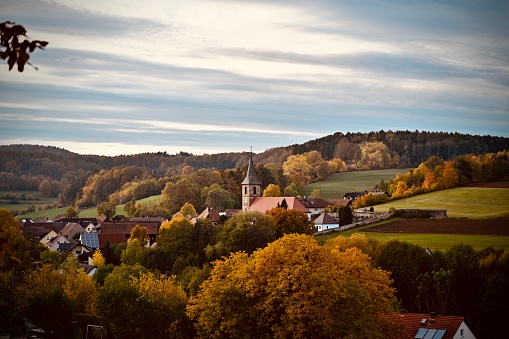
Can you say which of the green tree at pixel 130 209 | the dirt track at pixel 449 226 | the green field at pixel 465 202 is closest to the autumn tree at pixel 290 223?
the dirt track at pixel 449 226

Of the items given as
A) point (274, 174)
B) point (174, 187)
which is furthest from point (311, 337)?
point (274, 174)

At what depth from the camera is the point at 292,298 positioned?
37.5 m

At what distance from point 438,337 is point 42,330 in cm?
2208

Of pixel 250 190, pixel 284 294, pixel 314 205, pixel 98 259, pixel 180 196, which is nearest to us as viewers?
pixel 284 294

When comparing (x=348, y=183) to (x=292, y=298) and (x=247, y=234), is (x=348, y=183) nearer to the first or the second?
(x=247, y=234)

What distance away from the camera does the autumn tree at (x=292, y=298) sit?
120 ft

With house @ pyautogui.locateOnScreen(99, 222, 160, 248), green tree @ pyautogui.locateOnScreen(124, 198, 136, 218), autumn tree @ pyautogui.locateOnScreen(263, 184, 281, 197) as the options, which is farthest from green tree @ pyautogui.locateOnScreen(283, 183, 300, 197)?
house @ pyautogui.locateOnScreen(99, 222, 160, 248)

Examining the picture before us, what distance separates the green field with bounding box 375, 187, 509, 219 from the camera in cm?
8819

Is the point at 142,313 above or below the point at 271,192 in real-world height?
below

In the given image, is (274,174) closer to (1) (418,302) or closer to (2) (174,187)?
(2) (174,187)

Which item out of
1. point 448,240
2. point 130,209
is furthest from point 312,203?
point 448,240

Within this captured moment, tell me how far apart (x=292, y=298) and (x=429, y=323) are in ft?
25.6

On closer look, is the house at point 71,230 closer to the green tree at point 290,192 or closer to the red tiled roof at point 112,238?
the red tiled roof at point 112,238

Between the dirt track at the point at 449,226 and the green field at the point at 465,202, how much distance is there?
559 cm
